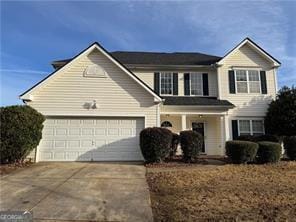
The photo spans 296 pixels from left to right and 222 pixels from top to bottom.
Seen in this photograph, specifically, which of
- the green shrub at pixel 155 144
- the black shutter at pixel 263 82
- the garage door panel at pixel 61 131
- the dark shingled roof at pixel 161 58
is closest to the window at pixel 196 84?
the dark shingled roof at pixel 161 58

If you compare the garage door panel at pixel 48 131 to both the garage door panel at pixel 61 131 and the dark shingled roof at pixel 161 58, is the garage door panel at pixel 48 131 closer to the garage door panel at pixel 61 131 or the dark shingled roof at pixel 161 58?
the garage door panel at pixel 61 131

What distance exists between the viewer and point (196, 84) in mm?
18344

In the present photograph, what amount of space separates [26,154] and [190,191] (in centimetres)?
824

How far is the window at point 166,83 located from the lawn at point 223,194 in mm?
7695

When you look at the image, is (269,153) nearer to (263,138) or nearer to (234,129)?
(263,138)

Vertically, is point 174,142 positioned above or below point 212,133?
below

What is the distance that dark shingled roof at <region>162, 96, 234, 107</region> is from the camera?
16.5 meters

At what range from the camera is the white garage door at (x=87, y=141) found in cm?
1355

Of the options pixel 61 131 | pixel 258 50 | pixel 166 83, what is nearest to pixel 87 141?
pixel 61 131

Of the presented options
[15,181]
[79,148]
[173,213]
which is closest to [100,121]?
[79,148]

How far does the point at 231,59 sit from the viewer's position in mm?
18016

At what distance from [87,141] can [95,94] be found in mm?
2354

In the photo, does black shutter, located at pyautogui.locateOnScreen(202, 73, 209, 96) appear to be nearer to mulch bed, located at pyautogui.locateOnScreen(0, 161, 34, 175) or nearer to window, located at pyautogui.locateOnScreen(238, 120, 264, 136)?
window, located at pyautogui.locateOnScreen(238, 120, 264, 136)

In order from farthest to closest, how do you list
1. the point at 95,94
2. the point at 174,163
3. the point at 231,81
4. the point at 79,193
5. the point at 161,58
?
the point at 161,58
the point at 231,81
the point at 95,94
the point at 174,163
the point at 79,193
